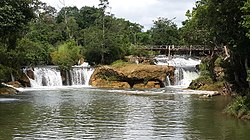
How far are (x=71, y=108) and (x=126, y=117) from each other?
5.23 m

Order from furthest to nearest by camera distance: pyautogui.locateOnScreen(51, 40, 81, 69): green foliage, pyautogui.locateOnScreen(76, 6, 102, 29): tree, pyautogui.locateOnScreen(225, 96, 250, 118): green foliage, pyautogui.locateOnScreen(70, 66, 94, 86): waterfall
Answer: pyautogui.locateOnScreen(76, 6, 102, 29): tree < pyautogui.locateOnScreen(51, 40, 81, 69): green foliage < pyautogui.locateOnScreen(70, 66, 94, 86): waterfall < pyautogui.locateOnScreen(225, 96, 250, 118): green foliage

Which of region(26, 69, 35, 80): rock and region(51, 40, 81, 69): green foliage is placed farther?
region(51, 40, 81, 69): green foliage

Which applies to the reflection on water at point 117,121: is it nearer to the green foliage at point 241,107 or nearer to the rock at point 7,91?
the green foliage at point 241,107

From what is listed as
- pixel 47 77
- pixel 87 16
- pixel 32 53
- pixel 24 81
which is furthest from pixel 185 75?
pixel 87 16

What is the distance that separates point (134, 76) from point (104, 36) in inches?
540

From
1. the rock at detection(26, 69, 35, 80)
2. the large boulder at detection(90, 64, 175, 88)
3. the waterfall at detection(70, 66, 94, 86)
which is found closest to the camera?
the large boulder at detection(90, 64, 175, 88)

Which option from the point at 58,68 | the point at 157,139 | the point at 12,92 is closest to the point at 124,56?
the point at 58,68

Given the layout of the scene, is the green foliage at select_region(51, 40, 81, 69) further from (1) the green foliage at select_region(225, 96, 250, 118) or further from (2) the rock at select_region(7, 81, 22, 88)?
(1) the green foliage at select_region(225, 96, 250, 118)

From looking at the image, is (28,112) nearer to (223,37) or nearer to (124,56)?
(223,37)

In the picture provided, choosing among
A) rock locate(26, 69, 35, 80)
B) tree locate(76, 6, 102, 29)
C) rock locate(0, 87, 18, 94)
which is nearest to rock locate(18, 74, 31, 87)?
rock locate(26, 69, 35, 80)

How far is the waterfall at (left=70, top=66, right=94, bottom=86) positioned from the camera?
5122 cm

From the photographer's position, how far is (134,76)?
47.4m

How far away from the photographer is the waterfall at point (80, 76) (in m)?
51.2

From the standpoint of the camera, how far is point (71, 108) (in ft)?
85.9
